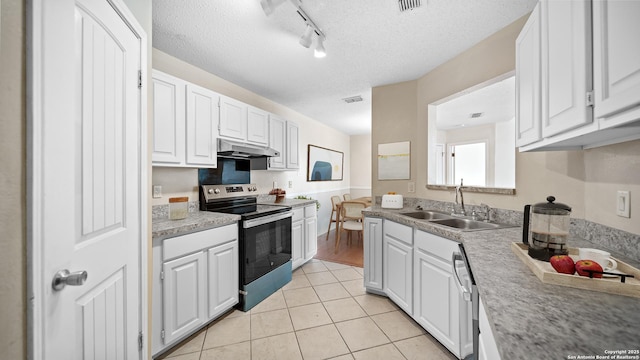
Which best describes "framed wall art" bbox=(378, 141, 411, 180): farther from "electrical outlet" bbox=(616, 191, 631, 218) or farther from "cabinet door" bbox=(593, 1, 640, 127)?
"cabinet door" bbox=(593, 1, 640, 127)

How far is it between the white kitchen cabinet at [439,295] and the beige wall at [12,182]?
1.77m

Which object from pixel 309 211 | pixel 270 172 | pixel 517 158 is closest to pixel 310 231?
pixel 309 211

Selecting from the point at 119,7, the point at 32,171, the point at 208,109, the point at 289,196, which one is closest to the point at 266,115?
the point at 208,109

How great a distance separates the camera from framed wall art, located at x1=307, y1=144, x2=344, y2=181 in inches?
177

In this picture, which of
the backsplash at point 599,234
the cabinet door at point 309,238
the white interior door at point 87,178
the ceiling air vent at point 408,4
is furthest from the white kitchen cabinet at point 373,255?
the white interior door at point 87,178

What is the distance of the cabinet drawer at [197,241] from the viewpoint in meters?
1.57

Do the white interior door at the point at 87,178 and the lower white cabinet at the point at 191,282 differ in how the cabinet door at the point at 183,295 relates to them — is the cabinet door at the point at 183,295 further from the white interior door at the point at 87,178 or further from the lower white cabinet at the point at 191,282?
the white interior door at the point at 87,178

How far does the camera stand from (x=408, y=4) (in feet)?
5.06

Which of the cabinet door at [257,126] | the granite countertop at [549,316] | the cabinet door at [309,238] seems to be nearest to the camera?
the granite countertop at [549,316]

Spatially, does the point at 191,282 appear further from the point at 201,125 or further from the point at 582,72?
the point at 582,72

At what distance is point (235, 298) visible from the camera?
2076mm

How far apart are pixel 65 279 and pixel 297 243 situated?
8.00 feet

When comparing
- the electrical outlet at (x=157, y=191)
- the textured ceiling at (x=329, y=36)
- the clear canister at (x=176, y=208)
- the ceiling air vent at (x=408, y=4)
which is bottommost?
the clear canister at (x=176, y=208)

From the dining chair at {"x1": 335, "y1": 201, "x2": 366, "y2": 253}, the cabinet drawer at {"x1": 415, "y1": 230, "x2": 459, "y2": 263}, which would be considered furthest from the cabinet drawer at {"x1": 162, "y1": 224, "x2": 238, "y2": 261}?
the dining chair at {"x1": 335, "y1": 201, "x2": 366, "y2": 253}
